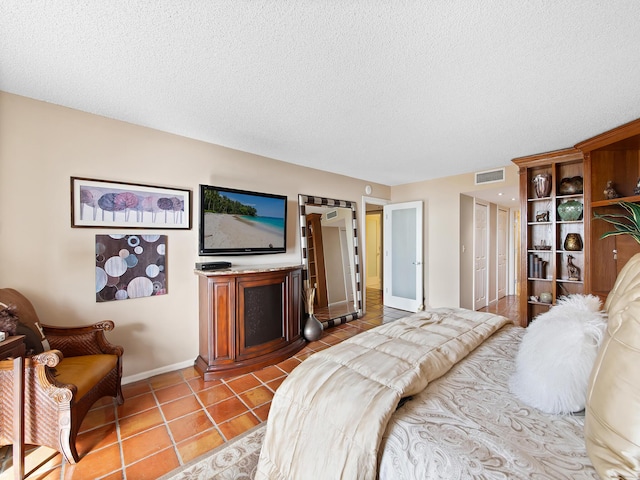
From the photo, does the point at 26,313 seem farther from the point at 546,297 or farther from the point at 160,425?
the point at 546,297

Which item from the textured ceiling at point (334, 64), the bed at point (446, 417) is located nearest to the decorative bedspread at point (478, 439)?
the bed at point (446, 417)

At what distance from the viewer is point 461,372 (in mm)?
1264

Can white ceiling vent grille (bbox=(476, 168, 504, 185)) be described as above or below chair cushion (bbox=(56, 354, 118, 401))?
above

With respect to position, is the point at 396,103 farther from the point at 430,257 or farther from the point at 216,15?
the point at 430,257

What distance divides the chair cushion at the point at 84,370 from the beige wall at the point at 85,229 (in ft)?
1.48

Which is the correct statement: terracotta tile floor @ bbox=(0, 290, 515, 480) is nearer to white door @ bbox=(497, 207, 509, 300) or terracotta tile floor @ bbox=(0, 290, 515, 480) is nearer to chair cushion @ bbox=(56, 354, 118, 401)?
chair cushion @ bbox=(56, 354, 118, 401)

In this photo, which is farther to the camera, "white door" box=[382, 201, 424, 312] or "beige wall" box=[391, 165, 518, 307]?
"white door" box=[382, 201, 424, 312]

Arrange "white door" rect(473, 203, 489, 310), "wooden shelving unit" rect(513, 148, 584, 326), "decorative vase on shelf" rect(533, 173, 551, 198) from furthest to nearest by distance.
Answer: "white door" rect(473, 203, 489, 310)
"decorative vase on shelf" rect(533, 173, 551, 198)
"wooden shelving unit" rect(513, 148, 584, 326)

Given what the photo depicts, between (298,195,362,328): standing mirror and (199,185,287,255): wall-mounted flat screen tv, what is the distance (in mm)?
467

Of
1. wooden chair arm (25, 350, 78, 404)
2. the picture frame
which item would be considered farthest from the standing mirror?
wooden chair arm (25, 350, 78, 404)

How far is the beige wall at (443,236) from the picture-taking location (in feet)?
14.1

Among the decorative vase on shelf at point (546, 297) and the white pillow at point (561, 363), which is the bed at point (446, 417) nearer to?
the white pillow at point (561, 363)

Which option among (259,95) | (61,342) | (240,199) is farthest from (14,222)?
(259,95)

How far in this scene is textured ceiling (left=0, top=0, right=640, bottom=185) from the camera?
1233 millimetres
